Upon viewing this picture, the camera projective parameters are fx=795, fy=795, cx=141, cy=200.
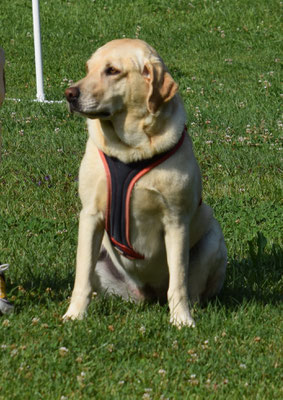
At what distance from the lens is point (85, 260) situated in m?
4.38

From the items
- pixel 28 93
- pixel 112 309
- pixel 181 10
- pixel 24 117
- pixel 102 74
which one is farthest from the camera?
pixel 181 10

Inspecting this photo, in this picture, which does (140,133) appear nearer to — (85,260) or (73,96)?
(73,96)

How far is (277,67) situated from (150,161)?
836 cm

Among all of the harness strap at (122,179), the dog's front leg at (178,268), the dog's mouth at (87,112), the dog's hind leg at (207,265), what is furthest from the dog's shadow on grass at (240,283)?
the dog's mouth at (87,112)

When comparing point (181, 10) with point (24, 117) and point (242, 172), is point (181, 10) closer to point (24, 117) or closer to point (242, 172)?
point (24, 117)

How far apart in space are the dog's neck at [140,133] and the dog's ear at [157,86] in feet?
0.25

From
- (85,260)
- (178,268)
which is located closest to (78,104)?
(85,260)

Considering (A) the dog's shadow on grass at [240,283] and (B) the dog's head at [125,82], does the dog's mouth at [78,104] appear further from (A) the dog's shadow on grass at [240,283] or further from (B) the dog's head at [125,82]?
(A) the dog's shadow on grass at [240,283]

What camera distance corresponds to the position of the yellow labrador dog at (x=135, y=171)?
409 centimetres

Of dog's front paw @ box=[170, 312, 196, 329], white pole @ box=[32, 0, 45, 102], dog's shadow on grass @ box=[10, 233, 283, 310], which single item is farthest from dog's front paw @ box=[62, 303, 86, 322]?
white pole @ box=[32, 0, 45, 102]

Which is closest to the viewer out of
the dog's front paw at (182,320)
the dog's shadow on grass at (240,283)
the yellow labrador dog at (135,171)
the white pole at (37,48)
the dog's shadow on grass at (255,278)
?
the yellow labrador dog at (135,171)

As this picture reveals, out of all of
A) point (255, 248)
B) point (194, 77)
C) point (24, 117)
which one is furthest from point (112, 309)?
point (194, 77)

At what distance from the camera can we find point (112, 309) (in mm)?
4527

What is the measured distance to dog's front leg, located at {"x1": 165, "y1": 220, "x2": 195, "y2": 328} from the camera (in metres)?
4.32
